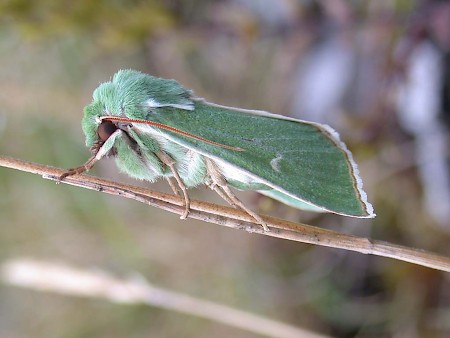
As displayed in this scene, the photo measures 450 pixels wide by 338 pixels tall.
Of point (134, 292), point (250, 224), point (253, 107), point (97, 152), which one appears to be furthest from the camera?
point (253, 107)

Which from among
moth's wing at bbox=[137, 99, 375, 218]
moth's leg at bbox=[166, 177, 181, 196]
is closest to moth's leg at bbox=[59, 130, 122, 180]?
moth's wing at bbox=[137, 99, 375, 218]

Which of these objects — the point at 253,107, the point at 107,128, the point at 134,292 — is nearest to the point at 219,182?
the point at 107,128

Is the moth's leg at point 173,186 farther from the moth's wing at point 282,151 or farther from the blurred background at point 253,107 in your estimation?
the blurred background at point 253,107

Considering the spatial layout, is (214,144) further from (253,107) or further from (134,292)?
(253,107)

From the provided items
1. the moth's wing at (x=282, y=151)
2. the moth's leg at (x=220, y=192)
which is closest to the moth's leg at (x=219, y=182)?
the moth's leg at (x=220, y=192)

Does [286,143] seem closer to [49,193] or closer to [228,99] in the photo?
[228,99]

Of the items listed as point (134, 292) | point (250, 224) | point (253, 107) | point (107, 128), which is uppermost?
point (107, 128)

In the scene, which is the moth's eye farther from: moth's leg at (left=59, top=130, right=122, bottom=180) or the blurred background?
the blurred background
